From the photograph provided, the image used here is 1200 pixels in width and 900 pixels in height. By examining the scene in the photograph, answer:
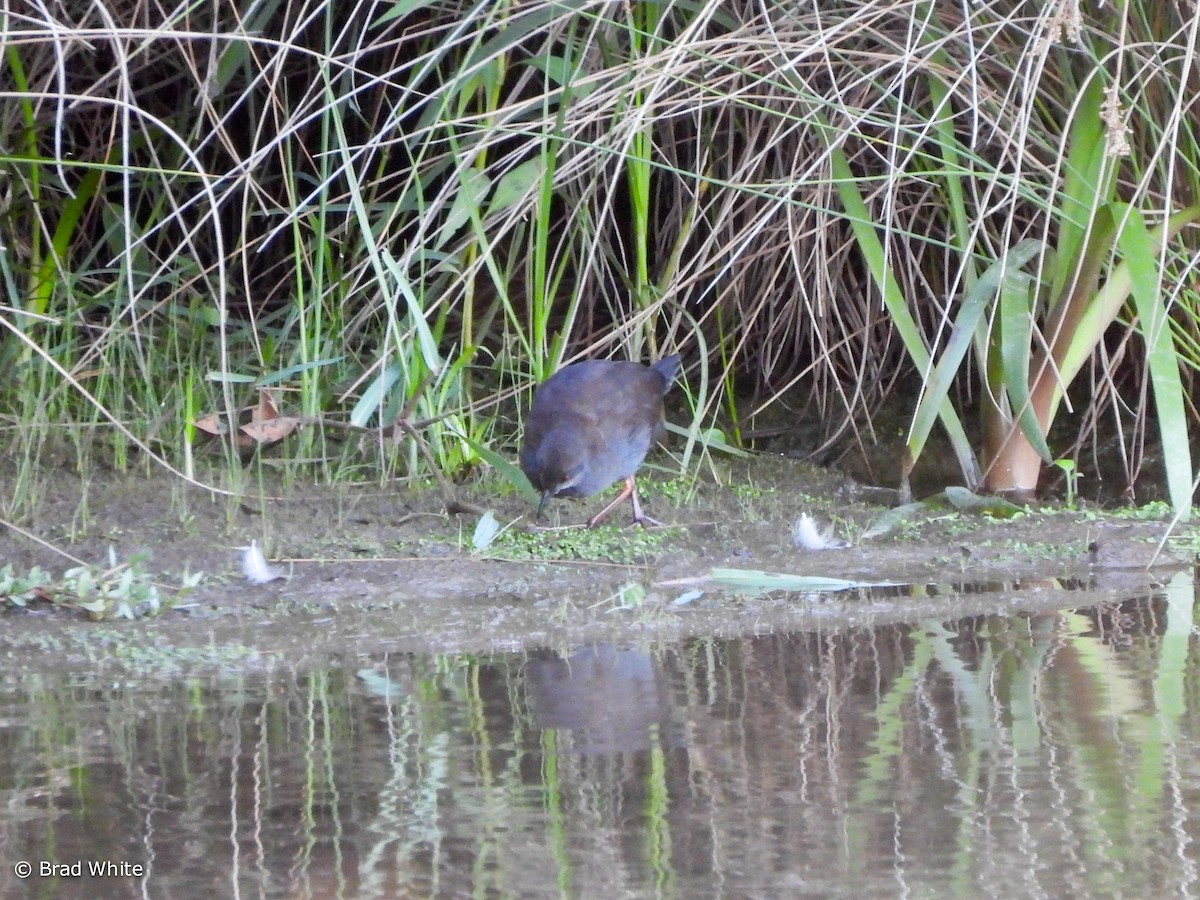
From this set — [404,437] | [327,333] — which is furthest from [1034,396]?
[327,333]

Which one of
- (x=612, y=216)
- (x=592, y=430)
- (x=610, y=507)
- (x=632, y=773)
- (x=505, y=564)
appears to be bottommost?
(x=632, y=773)

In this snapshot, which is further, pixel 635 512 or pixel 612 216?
pixel 612 216

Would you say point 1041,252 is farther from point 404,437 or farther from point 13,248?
point 13,248

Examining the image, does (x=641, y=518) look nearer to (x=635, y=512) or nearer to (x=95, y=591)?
(x=635, y=512)

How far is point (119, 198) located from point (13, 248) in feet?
2.14

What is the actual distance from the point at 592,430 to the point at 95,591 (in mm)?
1498

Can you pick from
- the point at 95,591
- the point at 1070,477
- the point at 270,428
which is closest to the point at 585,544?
the point at 270,428

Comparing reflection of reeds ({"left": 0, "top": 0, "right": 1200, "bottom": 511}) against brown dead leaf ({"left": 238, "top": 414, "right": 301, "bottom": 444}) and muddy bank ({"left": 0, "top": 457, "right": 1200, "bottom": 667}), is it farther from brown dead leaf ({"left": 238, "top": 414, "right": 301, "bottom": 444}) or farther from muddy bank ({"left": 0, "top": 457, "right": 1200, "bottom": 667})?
muddy bank ({"left": 0, "top": 457, "right": 1200, "bottom": 667})

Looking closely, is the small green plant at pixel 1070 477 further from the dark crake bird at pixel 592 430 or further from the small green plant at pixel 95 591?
the small green plant at pixel 95 591

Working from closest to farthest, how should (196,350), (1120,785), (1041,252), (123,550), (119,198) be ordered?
1. (1120,785)
2. (123,550)
3. (1041,252)
4. (196,350)
5. (119,198)

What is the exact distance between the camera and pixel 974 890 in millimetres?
1861

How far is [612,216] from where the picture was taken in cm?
509

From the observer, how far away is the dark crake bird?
177 inches

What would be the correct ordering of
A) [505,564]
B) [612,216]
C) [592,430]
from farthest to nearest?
[612,216] → [592,430] → [505,564]
